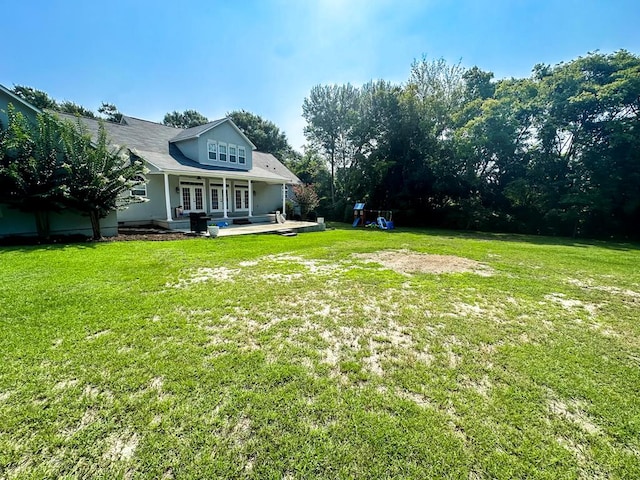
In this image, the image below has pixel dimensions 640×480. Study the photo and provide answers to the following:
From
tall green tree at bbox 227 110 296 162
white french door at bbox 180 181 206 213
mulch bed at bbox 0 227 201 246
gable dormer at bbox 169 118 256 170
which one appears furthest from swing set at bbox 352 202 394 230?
tall green tree at bbox 227 110 296 162

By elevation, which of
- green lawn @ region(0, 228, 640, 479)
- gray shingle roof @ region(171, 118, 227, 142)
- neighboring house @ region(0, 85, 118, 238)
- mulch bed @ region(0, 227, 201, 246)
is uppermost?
gray shingle roof @ region(171, 118, 227, 142)

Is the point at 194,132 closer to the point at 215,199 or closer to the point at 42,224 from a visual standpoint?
the point at 215,199

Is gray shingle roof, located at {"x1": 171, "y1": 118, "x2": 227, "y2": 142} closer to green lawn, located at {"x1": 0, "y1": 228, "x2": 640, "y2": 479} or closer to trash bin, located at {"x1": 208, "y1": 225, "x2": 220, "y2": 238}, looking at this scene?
trash bin, located at {"x1": 208, "y1": 225, "x2": 220, "y2": 238}

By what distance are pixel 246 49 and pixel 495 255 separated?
13707mm

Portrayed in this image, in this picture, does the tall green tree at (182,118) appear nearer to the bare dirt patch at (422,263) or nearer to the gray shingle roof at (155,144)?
the gray shingle roof at (155,144)

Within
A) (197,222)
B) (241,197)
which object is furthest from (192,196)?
(197,222)

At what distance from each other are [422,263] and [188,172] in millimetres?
11646

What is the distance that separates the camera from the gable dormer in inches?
639

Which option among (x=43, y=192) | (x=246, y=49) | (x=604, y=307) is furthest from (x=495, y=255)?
(x=43, y=192)

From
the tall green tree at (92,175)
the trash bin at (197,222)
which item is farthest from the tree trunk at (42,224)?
the trash bin at (197,222)

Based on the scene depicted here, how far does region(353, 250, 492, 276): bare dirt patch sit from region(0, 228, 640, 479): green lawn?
4.54ft

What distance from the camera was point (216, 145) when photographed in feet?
56.0

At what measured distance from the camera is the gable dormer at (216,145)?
16234mm

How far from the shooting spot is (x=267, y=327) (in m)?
3.71
